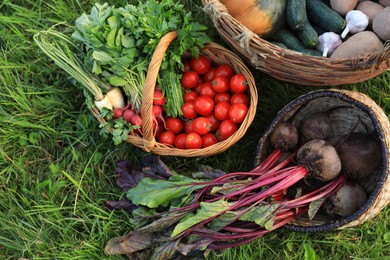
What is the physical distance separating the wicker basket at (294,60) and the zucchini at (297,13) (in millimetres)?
225

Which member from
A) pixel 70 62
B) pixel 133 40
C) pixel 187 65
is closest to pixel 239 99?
pixel 187 65

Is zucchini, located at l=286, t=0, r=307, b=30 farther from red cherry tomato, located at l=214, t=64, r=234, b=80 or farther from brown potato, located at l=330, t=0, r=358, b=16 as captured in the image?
red cherry tomato, located at l=214, t=64, r=234, b=80

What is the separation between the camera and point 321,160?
192cm

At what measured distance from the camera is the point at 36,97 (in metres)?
2.50

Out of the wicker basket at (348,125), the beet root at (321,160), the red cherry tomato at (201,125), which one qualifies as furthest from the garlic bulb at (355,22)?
the red cherry tomato at (201,125)

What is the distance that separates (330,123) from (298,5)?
21.4 inches

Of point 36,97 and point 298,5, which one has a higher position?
point 298,5

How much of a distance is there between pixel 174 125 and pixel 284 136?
0.52 m

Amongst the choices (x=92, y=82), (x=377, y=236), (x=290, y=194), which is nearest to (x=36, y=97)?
(x=92, y=82)

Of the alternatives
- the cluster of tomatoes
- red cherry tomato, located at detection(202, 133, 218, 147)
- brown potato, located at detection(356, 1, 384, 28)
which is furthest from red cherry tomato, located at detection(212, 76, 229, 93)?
brown potato, located at detection(356, 1, 384, 28)

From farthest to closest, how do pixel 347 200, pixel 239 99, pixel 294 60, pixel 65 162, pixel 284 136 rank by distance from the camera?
pixel 65 162 → pixel 239 99 → pixel 284 136 → pixel 347 200 → pixel 294 60

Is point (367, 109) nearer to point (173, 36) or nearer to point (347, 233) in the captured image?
point (347, 233)

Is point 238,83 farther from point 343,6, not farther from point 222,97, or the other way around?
point 343,6

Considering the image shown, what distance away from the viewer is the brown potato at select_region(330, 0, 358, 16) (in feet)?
6.63
